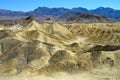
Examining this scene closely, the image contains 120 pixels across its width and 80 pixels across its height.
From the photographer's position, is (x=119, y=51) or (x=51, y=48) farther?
Answer: (x=51, y=48)

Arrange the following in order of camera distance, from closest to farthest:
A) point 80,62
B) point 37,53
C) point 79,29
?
point 80,62
point 37,53
point 79,29

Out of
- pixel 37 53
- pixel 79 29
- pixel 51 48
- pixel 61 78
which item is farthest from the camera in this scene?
pixel 79 29

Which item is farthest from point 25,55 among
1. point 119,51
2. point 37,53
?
point 119,51

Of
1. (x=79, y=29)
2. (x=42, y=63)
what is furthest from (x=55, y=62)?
(x=79, y=29)

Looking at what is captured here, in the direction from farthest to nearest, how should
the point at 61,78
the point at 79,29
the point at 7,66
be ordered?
the point at 79,29
the point at 7,66
the point at 61,78

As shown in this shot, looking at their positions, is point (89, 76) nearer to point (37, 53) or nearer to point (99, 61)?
point (99, 61)

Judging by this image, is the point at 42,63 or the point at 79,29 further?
the point at 79,29

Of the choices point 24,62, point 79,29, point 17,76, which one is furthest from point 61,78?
point 79,29

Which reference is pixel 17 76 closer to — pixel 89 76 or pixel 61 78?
pixel 61 78

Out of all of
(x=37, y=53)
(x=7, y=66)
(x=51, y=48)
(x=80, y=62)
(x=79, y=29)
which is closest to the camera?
(x=80, y=62)
